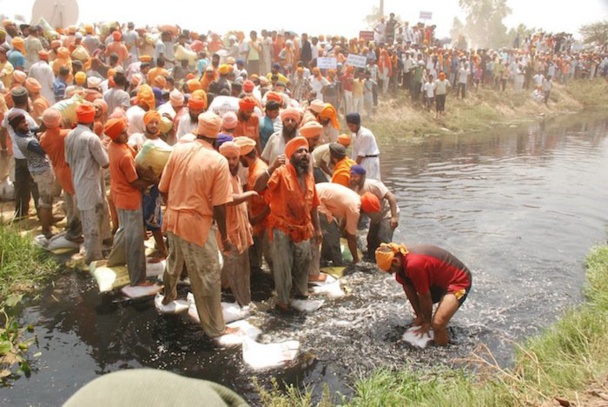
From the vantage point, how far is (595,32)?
3947 cm

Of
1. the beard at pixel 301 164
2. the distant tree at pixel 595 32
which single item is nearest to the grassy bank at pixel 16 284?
the beard at pixel 301 164

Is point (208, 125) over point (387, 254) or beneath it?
over

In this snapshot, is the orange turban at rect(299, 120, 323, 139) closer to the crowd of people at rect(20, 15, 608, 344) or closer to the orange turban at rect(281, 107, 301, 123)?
the crowd of people at rect(20, 15, 608, 344)

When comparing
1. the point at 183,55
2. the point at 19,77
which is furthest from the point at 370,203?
the point at 183,55

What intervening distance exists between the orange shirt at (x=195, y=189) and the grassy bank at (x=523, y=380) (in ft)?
5.20

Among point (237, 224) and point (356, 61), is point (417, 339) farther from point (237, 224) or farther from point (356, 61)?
point (356, 61)

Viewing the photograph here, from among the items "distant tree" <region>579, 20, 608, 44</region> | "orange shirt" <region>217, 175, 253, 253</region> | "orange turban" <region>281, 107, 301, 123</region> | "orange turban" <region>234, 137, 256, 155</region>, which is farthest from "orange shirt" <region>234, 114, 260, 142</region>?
"distant tree" <region>579, 20, 608, 44</region>

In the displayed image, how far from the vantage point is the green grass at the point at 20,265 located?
5.99 metres

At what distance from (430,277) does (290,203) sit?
165 cm

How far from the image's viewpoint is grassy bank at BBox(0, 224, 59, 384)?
4.66 m

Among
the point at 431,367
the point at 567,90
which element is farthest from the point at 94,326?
the point at 567,90

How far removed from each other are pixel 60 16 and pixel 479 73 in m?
20.9

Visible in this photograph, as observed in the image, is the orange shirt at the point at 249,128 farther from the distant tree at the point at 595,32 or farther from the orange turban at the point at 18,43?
the distant tree at the point at 595,32

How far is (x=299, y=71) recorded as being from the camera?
55.6ft
